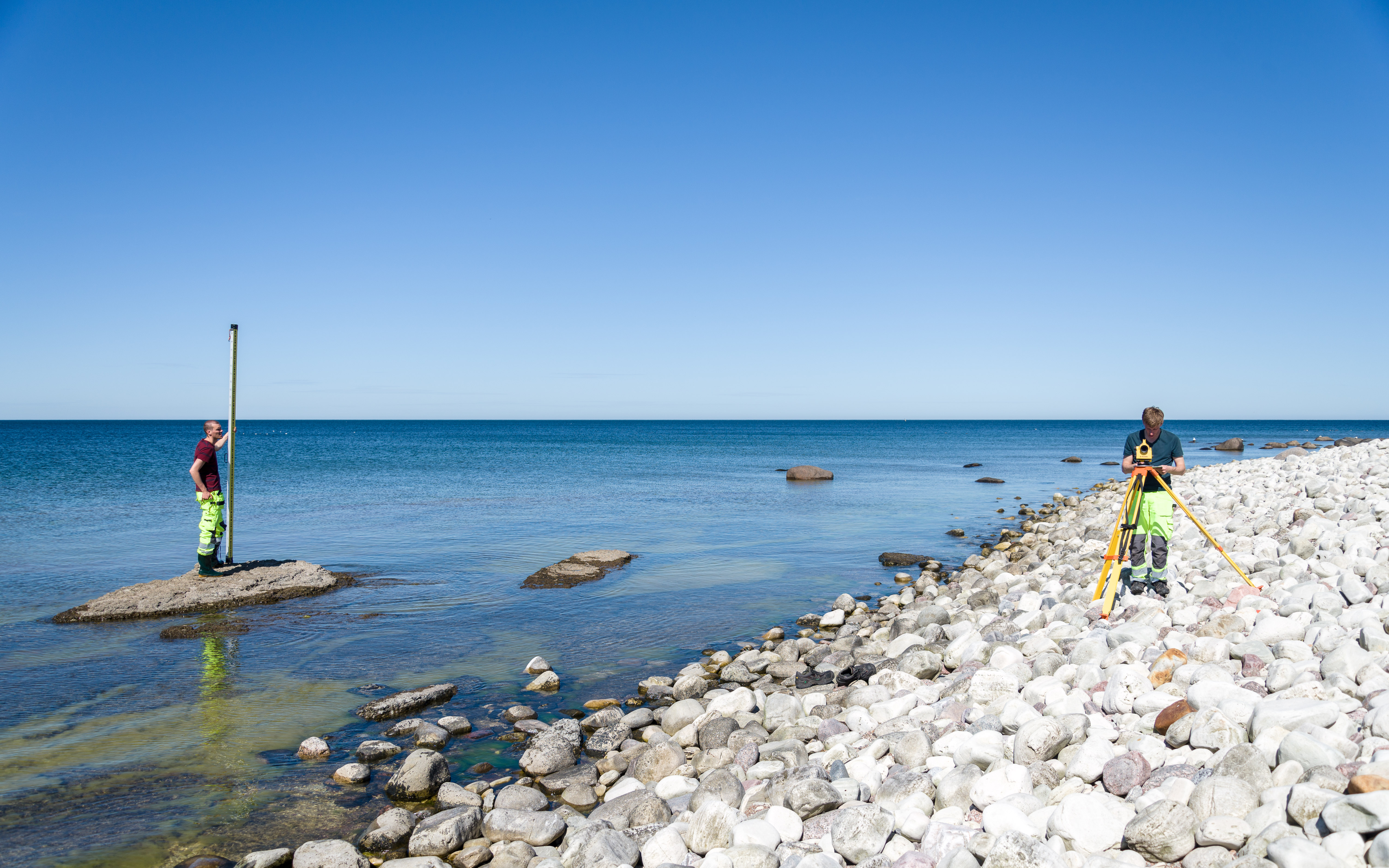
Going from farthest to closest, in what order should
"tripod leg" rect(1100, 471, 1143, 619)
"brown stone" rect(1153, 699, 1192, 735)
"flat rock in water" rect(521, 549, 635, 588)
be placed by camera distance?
"flat rock in water" rect(521, 549, 635, 588) < "tripod leg" rect(1100, 471, 1143, 619) < "brown stone" rect(1153, 699, 1192, 735)

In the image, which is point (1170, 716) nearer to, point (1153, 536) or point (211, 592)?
point (1153, 536)

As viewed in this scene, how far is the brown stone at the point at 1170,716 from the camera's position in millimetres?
4844

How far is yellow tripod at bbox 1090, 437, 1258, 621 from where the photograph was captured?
26.6 feet

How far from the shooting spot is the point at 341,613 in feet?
38.1

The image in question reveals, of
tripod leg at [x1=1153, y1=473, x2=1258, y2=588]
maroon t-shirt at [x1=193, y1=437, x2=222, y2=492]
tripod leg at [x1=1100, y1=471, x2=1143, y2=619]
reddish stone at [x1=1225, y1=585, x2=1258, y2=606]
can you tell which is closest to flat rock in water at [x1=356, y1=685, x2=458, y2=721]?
maroon t-shirt at [x1=193, y1=437, x2=222, y2=492]

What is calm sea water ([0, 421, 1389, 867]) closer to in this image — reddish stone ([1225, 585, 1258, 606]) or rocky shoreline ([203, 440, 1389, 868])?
rocky shoreline ([203, 440, 1389, 868])

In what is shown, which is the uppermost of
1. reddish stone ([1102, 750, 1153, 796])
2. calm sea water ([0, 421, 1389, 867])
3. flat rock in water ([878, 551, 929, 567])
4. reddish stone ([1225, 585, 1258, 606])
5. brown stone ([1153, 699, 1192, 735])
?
reddish stone ([1225, 585, 1258, 606])

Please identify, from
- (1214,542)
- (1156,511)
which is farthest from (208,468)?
(1214,542)

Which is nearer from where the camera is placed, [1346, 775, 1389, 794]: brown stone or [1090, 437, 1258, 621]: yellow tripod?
[1346, 775, 1389, 794]: brown stone

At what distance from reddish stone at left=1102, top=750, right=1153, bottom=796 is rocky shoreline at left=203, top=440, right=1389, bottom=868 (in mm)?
16

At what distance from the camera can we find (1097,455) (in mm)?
60625

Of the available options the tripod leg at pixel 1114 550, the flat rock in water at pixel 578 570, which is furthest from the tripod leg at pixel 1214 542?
the flat rock in water at pixel 578 570

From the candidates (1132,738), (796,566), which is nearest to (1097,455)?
(796,566)

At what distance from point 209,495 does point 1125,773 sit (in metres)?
11.6
